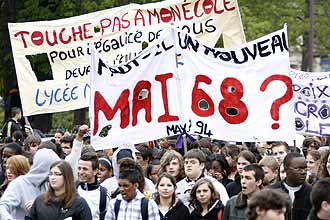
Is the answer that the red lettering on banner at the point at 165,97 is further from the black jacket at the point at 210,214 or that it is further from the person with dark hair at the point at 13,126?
the person with dark hair at the point at 13,126

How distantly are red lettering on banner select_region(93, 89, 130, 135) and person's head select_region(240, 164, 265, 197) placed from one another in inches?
89.9

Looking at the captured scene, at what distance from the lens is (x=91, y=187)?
1087cm

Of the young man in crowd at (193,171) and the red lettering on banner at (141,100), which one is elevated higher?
the red lettering on banner at (141,100)

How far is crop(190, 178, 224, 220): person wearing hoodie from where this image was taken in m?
10.6

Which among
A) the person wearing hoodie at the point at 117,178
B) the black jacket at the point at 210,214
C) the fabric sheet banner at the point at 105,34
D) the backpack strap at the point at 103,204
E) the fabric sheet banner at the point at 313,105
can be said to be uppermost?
the fabric sheet banner at the point at 105,34

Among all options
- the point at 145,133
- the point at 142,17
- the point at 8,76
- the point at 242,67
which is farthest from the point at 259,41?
the point at 8,76

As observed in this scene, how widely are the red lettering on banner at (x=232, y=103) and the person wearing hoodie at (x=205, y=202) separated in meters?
1.57

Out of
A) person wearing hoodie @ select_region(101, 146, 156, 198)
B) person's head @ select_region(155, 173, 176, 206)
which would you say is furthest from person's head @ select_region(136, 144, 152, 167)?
person's head @ select_region(155, 173, 176, 206)

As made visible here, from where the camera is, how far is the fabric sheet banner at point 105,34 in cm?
1788

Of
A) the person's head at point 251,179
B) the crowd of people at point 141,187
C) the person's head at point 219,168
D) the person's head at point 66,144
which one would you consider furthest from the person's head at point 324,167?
the person's head at point 66,144

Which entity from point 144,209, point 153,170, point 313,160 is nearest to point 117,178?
point 153,170

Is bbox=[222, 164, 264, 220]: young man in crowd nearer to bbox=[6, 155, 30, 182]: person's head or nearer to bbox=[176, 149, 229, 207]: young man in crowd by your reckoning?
bbox=[176, 149, 229, 207]: young man in crowd

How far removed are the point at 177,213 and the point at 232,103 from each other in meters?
2.09

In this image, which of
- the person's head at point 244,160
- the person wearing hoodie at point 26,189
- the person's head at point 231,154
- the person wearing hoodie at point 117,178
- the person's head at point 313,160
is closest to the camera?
the person wearing hoodie at point 26,189
